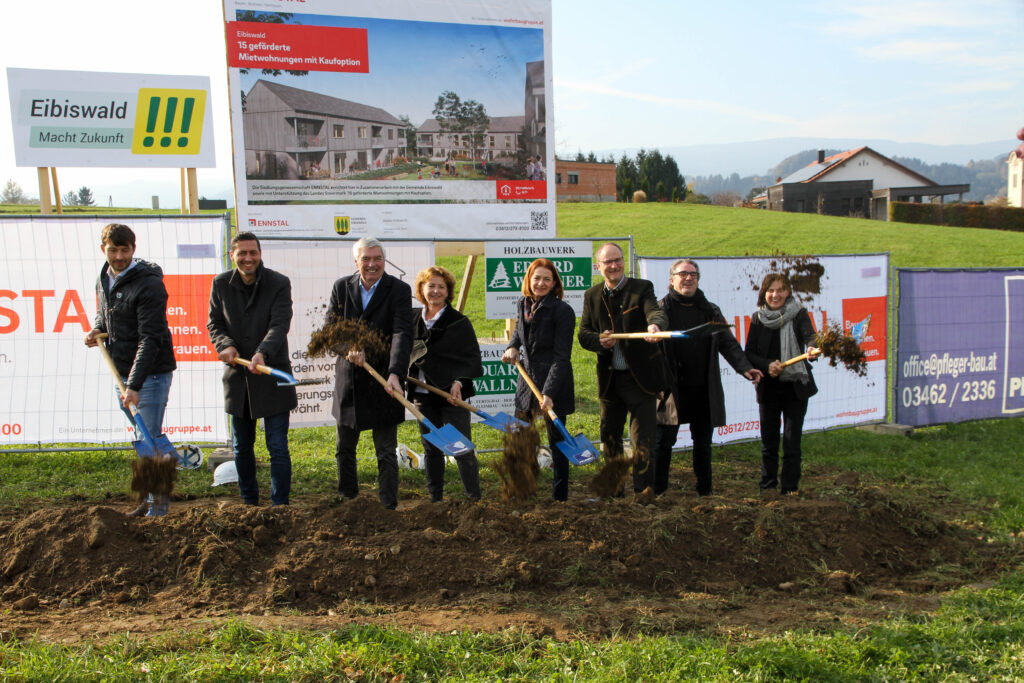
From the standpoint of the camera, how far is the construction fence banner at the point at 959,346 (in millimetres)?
9195

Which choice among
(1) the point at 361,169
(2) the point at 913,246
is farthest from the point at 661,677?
(2) the point at 913,246

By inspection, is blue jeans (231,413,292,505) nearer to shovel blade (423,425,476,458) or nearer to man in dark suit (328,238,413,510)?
man in dark suit (328,238,413,510)

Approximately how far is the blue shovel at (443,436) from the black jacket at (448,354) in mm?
339

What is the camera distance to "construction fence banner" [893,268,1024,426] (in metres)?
9.20

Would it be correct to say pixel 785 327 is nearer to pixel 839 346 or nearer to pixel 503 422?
pixel 839 346

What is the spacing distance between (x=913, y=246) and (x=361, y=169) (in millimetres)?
26613

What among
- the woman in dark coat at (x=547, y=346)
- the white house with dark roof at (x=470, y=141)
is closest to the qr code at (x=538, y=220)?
the white house with dark roof at (x=470, y=141)

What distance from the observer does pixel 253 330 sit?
5.52 meters

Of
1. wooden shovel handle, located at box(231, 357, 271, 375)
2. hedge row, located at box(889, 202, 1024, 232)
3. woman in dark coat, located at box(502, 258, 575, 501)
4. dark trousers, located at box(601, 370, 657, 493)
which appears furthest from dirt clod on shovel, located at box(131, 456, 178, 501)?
hedge row, located at box(889, 202, 1024, 232)

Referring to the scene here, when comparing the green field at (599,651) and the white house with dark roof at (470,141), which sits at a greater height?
the white house with dark roof at (470,141)

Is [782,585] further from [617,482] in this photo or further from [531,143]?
[531,143]

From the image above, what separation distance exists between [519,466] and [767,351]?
236cm

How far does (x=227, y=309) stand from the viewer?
5523 millimetres

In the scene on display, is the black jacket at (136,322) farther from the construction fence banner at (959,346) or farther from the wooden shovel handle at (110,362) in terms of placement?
the construction fence banner at (959,346)
